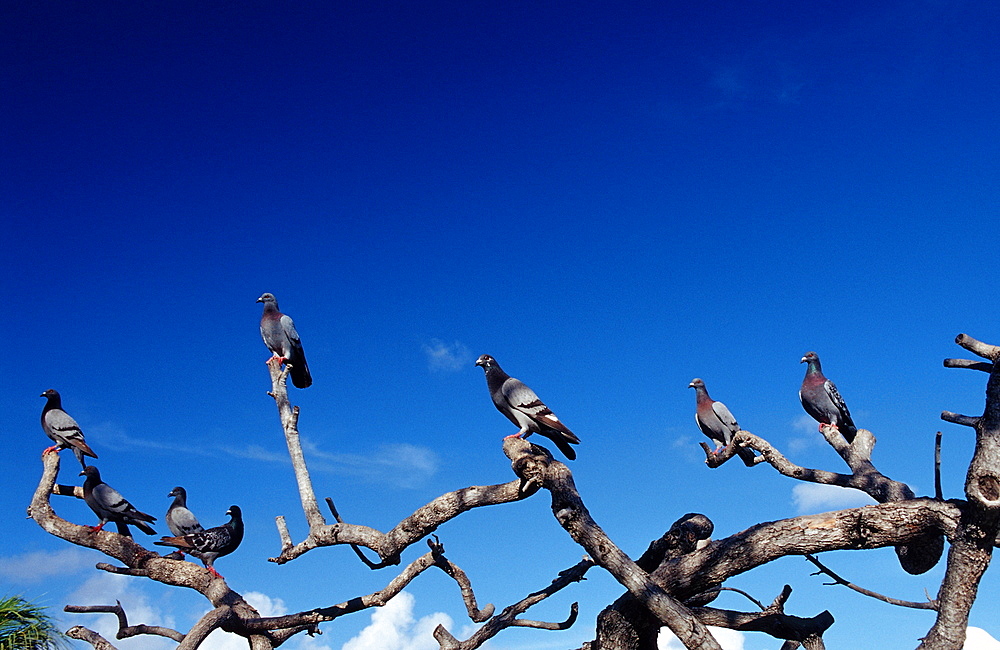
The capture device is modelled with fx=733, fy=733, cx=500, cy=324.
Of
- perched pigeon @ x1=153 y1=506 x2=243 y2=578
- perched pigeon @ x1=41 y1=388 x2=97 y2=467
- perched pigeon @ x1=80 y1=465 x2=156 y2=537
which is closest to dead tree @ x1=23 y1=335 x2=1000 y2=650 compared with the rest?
perched pigeon @ x1=153 y1=506 x2=243 y2=578

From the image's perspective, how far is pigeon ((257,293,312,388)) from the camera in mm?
8266

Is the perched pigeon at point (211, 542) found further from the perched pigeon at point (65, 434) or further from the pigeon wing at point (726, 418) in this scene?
the pigeon wing at point (726, 418)

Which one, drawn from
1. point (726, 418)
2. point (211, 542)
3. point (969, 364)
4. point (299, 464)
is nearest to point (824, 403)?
point (726, 418)

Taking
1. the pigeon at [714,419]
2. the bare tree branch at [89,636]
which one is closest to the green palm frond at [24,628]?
the bare tree branch at [89,636]

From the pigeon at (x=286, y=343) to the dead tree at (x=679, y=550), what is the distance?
2.62ft

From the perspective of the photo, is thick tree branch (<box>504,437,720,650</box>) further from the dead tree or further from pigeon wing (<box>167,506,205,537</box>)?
pigeon wing (<box>167,506,205,537</box>)

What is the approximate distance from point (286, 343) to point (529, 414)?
323cm

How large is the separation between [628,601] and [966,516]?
248cm

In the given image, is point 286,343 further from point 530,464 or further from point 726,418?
point 726,418

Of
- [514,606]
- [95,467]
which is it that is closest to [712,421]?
[514,606]

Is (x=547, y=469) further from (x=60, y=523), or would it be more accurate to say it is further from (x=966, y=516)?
(x=60, y=523)

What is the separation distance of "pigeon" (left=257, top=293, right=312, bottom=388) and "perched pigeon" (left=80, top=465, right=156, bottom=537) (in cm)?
264

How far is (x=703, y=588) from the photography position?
225 inches

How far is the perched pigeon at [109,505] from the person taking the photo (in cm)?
891
